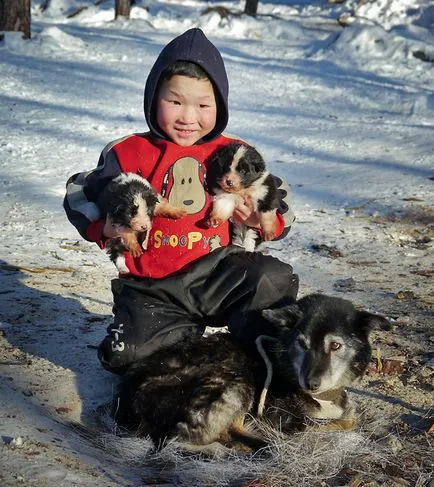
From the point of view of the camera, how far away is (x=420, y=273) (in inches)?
237

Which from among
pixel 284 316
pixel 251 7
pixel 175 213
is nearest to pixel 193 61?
pixel 175 213

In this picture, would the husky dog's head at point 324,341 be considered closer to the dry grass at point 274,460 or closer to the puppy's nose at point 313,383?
the puppy's nose at point 313,383

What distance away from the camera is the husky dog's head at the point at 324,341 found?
12.0 feet

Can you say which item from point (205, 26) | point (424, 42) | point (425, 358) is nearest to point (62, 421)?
point (425, 358)

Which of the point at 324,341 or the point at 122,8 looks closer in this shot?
Answer: the point at 324,341

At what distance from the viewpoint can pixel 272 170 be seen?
30.0 feet

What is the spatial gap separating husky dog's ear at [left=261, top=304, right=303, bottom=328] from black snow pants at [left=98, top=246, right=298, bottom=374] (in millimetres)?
242

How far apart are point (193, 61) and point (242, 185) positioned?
2.19ft

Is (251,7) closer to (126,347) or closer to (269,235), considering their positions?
(269,235)

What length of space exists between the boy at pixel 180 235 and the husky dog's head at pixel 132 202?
147 mm

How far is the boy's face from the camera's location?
409 centimetres

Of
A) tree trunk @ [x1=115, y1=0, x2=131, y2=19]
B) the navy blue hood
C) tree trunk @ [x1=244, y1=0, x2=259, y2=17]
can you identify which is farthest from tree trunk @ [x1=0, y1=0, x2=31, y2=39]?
the navy blue hood

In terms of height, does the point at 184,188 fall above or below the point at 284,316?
above

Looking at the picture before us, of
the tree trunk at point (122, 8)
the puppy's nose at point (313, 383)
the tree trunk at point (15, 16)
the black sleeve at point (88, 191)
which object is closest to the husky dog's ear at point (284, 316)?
the puppy's nose at point (313, 383)
